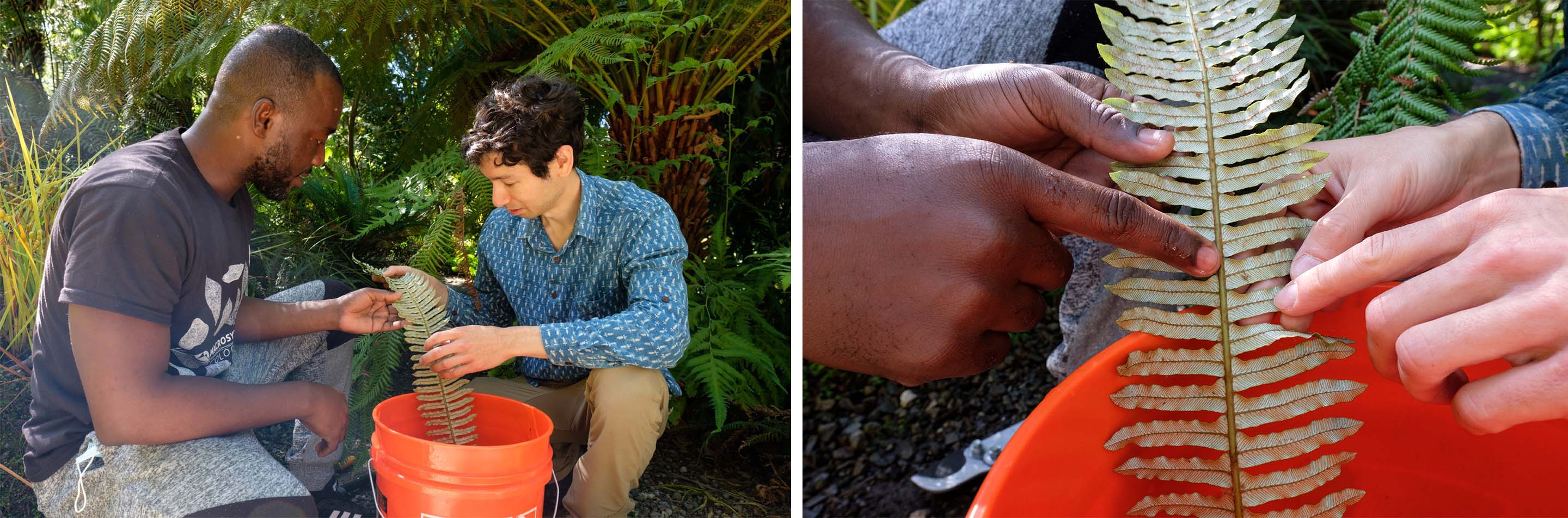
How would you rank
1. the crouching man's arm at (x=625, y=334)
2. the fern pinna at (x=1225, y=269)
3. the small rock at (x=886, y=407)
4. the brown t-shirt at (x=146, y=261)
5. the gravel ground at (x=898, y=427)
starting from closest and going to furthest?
the fern pinna at (x=1225, y=269) < the brown t-shirt at (x=146, y=261) < the crouching man's arm at (x=625, y=334) < the gravel ground at (x=898, y=427) < the small rock at (x=886, y=407)

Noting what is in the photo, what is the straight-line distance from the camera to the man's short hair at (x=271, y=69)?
1046mm

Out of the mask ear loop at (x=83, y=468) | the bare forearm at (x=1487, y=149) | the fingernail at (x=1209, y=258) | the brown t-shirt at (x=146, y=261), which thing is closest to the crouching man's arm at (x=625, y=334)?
the brown t-shirt at (x=146, y=261)

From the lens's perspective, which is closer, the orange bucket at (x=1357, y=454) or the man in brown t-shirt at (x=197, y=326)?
the orange bucket at (x=1357, y=454)

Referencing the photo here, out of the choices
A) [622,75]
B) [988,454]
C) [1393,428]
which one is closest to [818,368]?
[988,454]

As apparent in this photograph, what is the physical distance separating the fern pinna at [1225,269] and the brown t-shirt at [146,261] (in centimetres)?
95

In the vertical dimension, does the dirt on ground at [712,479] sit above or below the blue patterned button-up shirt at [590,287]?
below

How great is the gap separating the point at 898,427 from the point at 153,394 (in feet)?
3.63

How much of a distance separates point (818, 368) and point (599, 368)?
711 mm

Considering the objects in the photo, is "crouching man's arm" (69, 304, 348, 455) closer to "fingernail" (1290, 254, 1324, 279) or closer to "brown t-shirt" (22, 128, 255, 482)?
"brown t-shirt" (22, 128, 255, 482)

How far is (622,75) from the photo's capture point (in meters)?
1.16

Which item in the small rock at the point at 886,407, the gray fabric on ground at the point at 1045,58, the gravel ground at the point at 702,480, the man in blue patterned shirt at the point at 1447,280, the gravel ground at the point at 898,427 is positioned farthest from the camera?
the small rock at the point at 886,407

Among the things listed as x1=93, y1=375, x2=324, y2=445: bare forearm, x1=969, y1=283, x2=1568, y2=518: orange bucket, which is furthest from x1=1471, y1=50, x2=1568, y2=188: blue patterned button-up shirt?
x1=93, y1=375, x2=324, y2=445: bare forearm

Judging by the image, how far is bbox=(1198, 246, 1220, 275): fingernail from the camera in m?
0.83

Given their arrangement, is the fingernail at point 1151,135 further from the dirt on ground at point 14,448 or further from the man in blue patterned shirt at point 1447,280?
the dirt on ground at point 14,448
